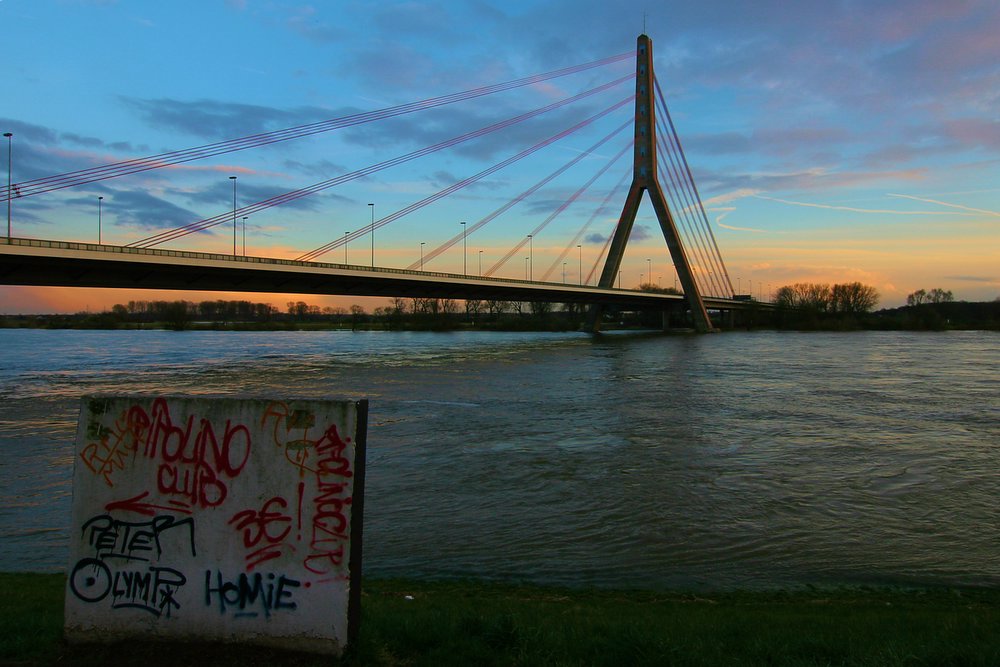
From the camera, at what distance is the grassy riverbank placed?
384cm

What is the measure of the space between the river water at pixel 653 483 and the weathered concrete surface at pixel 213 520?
3.34m

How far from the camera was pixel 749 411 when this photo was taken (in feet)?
64.2

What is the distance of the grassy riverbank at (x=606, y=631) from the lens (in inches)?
151

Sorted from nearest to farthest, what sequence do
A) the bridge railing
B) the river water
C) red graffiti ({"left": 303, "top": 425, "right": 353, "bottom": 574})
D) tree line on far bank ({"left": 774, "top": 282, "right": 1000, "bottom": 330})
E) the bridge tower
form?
red graffiti ({"left": 303, "top": 425, "right": 353, "bottom": 574}), the river water, the bridge railing, the bridge tower, tree line on far bank ({"left": 774, "top": 282, "right": 1000, "bottom": 330})

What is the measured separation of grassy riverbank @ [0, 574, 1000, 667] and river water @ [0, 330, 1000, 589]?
0.85m

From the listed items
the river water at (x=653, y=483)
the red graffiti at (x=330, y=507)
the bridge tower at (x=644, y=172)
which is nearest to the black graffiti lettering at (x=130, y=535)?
the red graffiti at (x=330, y=507)

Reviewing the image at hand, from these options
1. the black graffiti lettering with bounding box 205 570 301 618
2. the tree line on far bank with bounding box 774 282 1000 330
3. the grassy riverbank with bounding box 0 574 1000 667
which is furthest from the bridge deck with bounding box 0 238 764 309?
the tree line on far bank with bounding box 774 282 1000 330

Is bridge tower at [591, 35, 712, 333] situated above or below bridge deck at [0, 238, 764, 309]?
above

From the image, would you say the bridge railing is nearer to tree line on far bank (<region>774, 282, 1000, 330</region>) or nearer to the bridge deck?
the bridge deck

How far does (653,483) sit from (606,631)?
6.73m

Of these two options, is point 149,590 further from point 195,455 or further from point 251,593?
point 195,455

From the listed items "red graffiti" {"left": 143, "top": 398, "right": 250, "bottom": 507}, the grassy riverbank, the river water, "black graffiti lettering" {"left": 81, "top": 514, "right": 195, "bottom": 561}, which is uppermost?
"red graffiti" {"left": 143, "top": 398, "right": 250, "bottom": 507}

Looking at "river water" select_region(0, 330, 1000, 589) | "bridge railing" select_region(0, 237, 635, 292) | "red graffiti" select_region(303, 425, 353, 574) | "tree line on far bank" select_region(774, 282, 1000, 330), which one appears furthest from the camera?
"tree line on far bank" select_region(774, 282, 1000, 330)

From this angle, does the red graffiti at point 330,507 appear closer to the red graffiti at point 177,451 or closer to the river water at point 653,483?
the red graffiti at point 177,451
